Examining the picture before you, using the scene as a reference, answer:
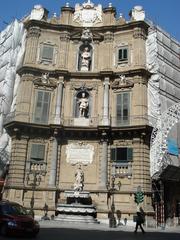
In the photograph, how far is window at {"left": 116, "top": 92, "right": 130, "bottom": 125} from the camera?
27.9m

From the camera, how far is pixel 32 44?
3036 centimetres

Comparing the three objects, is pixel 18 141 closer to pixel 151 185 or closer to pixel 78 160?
pixel 78 160

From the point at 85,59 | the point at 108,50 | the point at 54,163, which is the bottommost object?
the point at 54,163

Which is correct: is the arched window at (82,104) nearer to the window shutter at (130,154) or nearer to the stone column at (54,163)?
the stone column at (54,163)

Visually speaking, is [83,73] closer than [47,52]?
Yes

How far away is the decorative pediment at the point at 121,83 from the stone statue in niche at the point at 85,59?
3.10 metres

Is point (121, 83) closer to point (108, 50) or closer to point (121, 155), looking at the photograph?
point (108, 50)

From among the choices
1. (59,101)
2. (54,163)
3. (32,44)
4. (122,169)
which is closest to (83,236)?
(122,169)

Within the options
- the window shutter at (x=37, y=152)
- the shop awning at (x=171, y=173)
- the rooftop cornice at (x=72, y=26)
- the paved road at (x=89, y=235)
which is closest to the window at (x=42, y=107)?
the window shutter at (x=37, y=152)

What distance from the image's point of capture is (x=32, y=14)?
31.8 meters

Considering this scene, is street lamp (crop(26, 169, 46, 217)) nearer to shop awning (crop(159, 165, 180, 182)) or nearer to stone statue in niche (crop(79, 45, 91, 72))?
shop awning (crop(159, 165, 180, 182))

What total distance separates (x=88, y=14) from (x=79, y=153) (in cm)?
1346

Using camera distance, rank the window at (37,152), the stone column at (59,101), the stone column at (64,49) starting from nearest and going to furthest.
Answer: the window at (37,152) → the stone column at (59,101) → the stone column at (64,49)

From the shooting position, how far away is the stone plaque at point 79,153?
27375 mm
